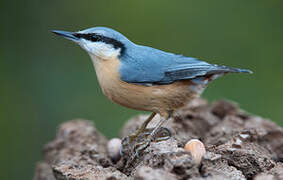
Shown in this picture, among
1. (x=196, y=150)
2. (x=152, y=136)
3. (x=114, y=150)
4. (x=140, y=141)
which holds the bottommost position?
(x=114, y=150)

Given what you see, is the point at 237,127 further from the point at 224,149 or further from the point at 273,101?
the point at 273,101

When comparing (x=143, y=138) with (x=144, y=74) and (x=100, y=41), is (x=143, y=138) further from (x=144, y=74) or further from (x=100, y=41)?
(x=100, y=41)

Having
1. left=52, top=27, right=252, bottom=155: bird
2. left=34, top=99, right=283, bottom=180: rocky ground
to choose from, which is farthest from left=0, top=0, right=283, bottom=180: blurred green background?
left=52, top=27, right=252, bottom=155: bird

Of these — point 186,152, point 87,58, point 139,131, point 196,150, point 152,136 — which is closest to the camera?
point 186,152

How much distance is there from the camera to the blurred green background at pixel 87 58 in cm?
617

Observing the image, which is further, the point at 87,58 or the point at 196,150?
the point at 87,58

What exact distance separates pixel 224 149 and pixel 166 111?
0.74m

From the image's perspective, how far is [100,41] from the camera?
3.65m

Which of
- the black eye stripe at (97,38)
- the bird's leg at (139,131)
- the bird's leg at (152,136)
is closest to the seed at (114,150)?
the bird's leg at (139,131)

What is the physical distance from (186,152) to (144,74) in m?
1.11

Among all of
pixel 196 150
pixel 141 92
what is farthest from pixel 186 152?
pixel 141 92

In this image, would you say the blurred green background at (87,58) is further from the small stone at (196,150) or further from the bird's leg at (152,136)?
the small stone at (196,150)

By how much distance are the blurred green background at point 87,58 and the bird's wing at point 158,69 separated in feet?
8.32

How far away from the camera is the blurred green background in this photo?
20.2 feet
